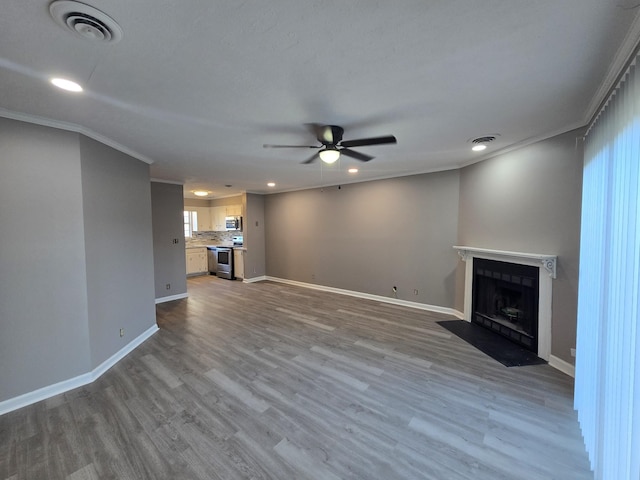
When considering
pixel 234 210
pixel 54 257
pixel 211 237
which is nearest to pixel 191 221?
pixel 211 237

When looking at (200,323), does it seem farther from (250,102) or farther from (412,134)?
(412,134)

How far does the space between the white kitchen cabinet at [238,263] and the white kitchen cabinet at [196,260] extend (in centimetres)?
149

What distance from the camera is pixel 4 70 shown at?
1.60m

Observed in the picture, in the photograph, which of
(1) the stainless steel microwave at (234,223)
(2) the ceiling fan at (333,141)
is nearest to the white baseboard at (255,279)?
(1) the stainless steel microwave at (234,223)

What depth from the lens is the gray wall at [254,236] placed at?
23.5 feet

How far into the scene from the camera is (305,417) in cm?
214

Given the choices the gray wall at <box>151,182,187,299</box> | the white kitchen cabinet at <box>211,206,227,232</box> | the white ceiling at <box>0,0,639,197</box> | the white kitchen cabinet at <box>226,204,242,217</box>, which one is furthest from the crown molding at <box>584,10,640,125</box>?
the white kitchen cabinet at <box>211,206,227,232</box>

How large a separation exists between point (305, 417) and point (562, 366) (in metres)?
2.87

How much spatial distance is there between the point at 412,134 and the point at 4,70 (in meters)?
3.27

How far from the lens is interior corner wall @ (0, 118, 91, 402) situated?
222 cm

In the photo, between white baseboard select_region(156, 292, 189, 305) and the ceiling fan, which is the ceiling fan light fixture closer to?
the ceiling fan

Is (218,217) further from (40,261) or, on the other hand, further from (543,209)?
(543,209)

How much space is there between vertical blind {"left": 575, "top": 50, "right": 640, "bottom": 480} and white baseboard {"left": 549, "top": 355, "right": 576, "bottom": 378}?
0.81 metres

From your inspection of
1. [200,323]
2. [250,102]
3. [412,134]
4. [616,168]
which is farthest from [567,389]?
[200,323]
